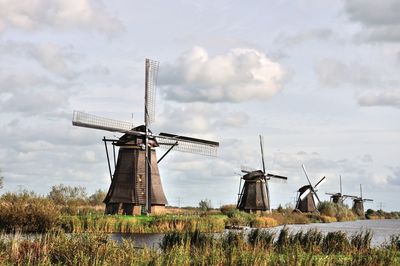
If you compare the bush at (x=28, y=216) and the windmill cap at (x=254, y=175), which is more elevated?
the windmill cap at (x=254, y=175)

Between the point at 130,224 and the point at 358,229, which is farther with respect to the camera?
the point at 358,229

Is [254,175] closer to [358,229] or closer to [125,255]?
[358,229]

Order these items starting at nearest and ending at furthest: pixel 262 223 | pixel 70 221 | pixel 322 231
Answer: pixel 70 221
pixel 322 231
pixel 262 223

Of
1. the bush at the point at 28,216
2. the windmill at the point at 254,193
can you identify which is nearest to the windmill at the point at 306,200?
the windmill at the point at 254,193

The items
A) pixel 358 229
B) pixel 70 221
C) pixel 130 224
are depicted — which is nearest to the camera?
pixel 70 221

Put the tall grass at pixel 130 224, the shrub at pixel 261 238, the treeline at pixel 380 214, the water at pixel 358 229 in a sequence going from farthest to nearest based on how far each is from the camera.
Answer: the treeline at pixel 380 214
the water at pixel 358 229
the tall grass at pixel 130 224
the shrub at pixel 261 238

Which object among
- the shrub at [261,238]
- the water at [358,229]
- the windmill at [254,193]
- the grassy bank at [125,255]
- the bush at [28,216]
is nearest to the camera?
the grassy bank at [125,255]

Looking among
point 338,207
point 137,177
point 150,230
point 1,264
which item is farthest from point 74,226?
point 338,207

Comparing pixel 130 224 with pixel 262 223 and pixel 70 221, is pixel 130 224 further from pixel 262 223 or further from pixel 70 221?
pixel 262 223

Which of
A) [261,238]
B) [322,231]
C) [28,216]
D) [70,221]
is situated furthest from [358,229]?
[261,238]

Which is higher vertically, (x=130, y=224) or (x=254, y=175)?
(x=254, y=175)

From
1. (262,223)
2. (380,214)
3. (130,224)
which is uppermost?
(380,214)

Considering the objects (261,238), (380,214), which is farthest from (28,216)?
(380,214)

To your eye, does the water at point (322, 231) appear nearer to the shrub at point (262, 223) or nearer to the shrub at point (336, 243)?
the shrub at point (262, 223)
